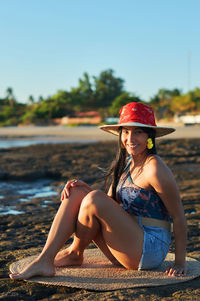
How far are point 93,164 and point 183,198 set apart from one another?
4211mm

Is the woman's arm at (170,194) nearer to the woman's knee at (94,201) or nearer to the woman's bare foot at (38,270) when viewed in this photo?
the woman's knee at (94,201)

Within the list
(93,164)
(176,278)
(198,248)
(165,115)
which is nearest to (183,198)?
(198,248)

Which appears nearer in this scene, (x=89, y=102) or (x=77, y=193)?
(x=77, y=193)

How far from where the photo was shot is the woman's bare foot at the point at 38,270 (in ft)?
8.74

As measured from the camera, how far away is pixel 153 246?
268 centimetres

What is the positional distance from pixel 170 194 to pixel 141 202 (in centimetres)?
20

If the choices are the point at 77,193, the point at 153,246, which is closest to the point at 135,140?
the point at 77,193

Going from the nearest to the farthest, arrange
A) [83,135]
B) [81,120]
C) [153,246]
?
1. [153,246]
2. [83,135]
3. [81,120]

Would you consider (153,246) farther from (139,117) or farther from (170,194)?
(139,117)

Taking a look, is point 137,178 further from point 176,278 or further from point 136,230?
point 176,278

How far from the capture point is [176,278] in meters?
2.71

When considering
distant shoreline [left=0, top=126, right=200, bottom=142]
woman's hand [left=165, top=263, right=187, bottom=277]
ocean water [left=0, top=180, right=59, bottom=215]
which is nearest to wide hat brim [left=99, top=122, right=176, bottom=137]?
woman's hand [left=165, top=263, right=187, bottom=277]

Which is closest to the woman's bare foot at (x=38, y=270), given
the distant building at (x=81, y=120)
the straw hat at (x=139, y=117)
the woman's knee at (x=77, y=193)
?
the woman's knee at (x=77, y=193)

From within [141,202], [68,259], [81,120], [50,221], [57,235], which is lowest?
[50,221]
